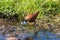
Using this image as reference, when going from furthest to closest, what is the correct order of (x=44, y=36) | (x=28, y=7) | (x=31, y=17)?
1. (x=28, y=7)
2. (x=31, y=17)
3. (x=44, y=36)

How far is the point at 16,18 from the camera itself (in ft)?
25.8

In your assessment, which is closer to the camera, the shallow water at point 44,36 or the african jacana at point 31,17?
the shallow water at point 44,36

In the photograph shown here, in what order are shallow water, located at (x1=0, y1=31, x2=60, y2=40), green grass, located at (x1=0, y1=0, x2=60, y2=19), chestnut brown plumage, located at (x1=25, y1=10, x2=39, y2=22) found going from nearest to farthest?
1. shallow water, located at (x1=0, y1=31, x2=60, y2=40)
2. chestnut brown plumage, located at (x1=25, y1=10, x2=39, y2=22)
3. green grass, located at (x1=0, y1=0, x2=60, y2=19)

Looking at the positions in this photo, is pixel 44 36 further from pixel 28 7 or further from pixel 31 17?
pixel 28 7

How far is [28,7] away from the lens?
8.21 m

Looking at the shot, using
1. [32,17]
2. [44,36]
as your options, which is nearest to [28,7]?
[32,17]

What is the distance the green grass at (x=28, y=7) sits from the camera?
26.2 feet

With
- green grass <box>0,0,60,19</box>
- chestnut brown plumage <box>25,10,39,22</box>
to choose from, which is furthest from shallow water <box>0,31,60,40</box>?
green grass <box>0,0,60,19</box>

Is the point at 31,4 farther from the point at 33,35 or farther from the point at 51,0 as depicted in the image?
the point at 33,35

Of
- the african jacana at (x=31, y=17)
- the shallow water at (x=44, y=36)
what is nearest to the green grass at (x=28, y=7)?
the african jacana at (x=31, y=17)

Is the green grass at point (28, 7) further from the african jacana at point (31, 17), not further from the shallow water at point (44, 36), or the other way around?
the shallow water at point (44, 36)

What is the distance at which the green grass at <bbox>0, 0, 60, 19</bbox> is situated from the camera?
26.2ft

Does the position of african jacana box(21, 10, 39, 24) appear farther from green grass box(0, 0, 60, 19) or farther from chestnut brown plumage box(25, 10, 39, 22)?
green grass box(0, 0, 60, 19)

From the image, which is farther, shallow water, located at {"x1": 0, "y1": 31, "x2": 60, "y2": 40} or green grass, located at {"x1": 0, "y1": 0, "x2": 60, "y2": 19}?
green grass, located at {"x1": 0, "y1": 0, "x2": 60, "y2": 19}
